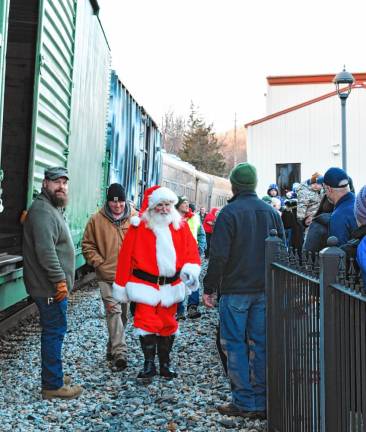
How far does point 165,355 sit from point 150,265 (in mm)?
853

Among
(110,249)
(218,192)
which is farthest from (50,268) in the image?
(218,192)

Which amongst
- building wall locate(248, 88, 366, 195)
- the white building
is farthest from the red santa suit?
building wall locate(248, 88, 366, 195)

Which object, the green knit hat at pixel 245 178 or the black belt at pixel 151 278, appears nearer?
the green knit hat at pixel 245 178

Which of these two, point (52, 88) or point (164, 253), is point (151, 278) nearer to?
point (164, 253)

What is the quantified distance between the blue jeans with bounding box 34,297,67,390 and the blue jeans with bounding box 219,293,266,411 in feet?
4.10

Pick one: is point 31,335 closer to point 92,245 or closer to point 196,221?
point 92,245

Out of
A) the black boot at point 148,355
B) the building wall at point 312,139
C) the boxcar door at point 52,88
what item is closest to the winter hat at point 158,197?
the boxcar door at point 52,88

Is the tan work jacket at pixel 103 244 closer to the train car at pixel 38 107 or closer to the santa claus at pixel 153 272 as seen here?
the santa claus at pixel 153 272

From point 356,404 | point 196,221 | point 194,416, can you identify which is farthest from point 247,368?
Result: point 196,221

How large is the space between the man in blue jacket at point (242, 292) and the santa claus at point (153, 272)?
859mm

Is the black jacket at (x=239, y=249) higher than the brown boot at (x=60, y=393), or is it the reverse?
the black jacket at (x=239, y=249)

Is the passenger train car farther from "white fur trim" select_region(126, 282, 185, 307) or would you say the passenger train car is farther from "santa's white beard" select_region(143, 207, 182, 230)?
"white fur trim" select_region(126, 282, 185, 307)

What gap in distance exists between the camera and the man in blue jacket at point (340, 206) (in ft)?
15.1

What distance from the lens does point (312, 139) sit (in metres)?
20.3
